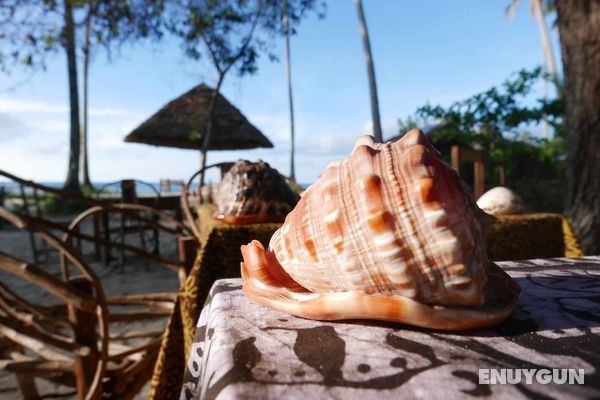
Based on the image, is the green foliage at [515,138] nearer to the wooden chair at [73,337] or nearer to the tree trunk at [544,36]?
the wooden chair at [73,337]

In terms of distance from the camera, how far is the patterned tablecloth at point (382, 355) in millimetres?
444

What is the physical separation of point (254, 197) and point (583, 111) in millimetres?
2347

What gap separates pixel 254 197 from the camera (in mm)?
1744

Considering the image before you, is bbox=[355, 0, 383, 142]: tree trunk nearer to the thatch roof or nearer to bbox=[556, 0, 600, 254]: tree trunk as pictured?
the thatch roof

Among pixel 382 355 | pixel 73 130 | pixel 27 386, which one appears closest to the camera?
pixel 382 355

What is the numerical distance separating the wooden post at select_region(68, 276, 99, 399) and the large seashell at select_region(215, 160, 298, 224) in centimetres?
65

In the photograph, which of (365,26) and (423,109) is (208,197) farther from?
(365,26)

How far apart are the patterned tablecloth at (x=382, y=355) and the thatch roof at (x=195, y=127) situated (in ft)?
24.8

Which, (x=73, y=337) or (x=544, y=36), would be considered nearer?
(x=73, y=337)

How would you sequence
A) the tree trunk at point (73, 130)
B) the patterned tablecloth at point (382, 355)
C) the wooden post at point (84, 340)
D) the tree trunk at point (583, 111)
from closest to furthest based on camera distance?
1. the patterned tablecloth at point (382, 355)
2. the wooden post at point (84, 340)
3. the tree trunk at point (583, 111)
4. the tree trunk at point (73, 130)

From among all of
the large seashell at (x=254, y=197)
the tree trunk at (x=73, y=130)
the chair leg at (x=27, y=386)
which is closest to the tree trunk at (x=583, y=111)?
the large seashell at (x=254, y=197)

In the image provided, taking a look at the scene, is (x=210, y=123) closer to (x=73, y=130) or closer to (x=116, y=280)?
(x=116, y=280)

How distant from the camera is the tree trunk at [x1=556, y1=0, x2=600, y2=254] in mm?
2506

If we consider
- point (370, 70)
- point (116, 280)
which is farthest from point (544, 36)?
point (116, 280)
